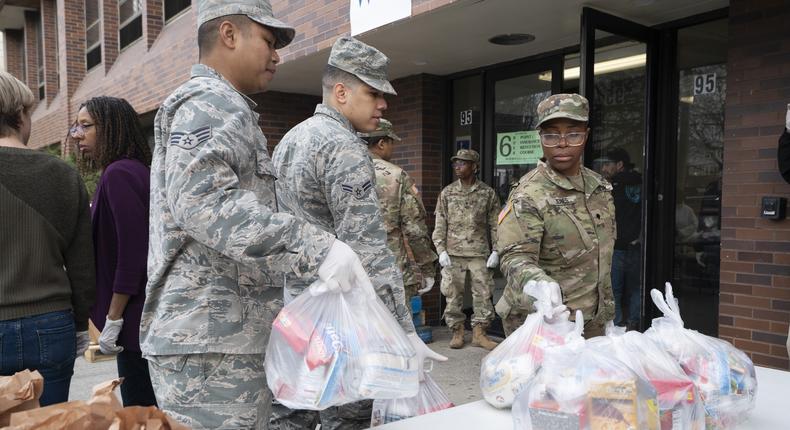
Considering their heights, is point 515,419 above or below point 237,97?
below

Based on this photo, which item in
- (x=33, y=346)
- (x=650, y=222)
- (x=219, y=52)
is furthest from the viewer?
(x=650, y=222)

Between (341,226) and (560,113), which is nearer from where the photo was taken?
(341,226)

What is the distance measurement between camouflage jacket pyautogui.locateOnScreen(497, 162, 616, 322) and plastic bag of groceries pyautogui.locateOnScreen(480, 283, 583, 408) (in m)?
0.73

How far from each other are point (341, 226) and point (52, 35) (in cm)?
1622

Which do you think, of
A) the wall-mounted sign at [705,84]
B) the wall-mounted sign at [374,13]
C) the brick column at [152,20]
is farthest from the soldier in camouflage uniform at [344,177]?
the brick column at [152,20]

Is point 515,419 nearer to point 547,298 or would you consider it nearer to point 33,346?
point 547,298

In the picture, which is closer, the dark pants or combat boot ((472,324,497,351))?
the dark pants

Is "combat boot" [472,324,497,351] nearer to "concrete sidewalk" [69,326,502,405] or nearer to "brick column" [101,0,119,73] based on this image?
"concrete sidewalk" [69,326,502,405]

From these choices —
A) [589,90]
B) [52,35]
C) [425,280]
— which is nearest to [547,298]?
[589,90]

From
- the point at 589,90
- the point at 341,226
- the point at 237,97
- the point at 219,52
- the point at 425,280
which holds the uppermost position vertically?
the point at 589,90

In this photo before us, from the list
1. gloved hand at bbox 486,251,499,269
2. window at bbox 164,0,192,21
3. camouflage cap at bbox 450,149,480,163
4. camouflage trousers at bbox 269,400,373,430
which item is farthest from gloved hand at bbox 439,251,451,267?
window at bbox 164,0,192,21

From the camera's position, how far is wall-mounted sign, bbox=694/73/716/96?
455 centimetres

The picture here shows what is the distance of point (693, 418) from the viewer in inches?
53.0

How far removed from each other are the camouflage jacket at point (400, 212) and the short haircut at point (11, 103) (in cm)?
324
